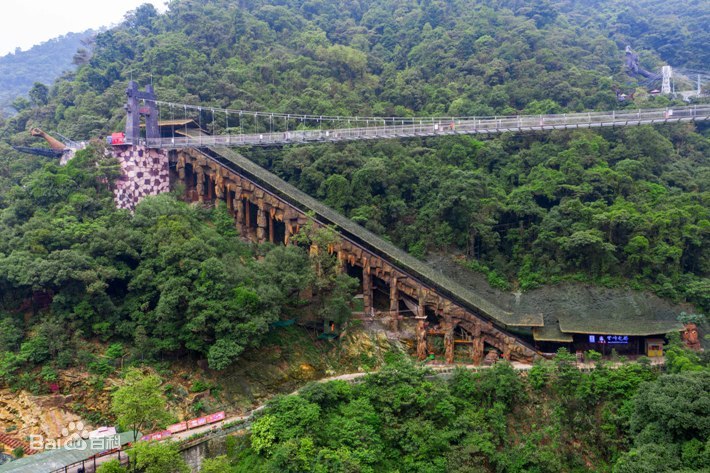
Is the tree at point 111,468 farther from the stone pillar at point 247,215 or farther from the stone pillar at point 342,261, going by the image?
the stone pillar at point 247,215

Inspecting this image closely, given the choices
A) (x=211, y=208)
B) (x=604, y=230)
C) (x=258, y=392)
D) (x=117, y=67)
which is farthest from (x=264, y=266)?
(x=117, y=67)

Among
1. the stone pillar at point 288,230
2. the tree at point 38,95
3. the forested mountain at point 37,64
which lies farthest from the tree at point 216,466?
the forested mountain at point 37,64

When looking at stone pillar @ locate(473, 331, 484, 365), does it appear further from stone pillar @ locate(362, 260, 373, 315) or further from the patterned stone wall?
the patterned stone wall

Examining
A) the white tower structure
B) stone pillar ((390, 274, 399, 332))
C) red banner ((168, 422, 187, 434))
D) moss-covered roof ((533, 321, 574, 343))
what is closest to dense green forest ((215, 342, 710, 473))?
red banner ((168, 422, 187, 434))

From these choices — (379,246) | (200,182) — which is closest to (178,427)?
(379,246)

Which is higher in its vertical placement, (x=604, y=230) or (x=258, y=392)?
(x=604, y=230)

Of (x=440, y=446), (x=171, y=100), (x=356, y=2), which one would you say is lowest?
(x=440, y=446)

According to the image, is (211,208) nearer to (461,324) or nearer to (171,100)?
(171,100)
